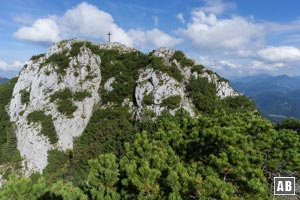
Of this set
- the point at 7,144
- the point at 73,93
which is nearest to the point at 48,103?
the point at 73,93

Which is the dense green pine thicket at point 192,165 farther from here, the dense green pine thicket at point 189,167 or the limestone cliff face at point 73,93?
the limestone cliff face at point 73,93

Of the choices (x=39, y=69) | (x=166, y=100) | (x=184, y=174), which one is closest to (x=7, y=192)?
(x=184, y=174)

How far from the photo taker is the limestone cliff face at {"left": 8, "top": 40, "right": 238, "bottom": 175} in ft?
202

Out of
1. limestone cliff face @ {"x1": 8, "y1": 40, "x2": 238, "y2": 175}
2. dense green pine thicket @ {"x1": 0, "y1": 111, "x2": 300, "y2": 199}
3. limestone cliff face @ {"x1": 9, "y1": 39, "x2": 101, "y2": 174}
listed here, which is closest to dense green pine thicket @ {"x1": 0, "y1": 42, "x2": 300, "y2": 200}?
dense green pine thicket @ {"x1": 0, "y1": 111, "x2": 300, "y2": 199}

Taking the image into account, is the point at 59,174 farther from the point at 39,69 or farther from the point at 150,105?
the point at 39,69

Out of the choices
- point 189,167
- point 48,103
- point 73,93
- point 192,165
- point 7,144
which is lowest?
point 7,144

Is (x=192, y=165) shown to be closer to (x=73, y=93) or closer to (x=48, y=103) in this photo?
(x=73, y=93)

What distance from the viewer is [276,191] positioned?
40.7 ft

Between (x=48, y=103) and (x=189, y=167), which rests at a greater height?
(x=48, y=103)

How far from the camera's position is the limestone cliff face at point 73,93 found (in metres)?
61.7

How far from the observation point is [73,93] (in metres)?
68.1

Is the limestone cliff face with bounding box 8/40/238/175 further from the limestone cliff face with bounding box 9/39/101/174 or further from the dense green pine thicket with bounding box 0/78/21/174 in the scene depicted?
the dense green pine thicket with bounding box 0/78/21/174

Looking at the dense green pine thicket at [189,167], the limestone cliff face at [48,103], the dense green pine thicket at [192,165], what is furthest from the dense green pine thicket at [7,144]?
the dense green pine thicket at [189,167]

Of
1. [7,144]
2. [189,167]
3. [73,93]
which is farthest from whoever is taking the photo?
[73,93]
